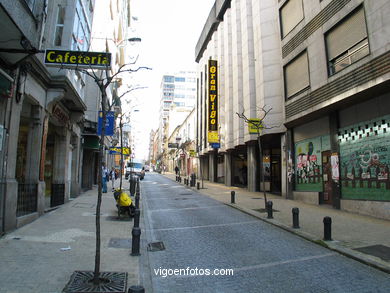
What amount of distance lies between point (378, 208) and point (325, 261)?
6.50 m

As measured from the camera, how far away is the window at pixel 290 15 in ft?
53.3

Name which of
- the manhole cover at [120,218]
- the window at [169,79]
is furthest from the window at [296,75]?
the window at [169,79]

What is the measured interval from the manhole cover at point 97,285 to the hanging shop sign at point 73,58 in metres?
6.44

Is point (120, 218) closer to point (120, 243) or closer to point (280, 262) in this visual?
point (120, 243)

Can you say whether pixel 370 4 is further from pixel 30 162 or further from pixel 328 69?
pixel 30 162

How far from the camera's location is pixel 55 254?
19.6ft

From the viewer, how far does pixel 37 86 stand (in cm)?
990

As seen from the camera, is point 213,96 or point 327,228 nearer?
point 327,228

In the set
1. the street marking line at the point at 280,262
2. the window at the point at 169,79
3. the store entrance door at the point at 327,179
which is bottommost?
the street marking line at the point at 280,262

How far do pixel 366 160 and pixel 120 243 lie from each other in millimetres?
10414

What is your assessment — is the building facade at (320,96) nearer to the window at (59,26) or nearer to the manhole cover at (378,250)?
the manhole cover at (378,250)

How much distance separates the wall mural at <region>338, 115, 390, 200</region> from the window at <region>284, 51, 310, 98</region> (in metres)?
4.18

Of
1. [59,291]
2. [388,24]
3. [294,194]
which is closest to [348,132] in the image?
[388,24]

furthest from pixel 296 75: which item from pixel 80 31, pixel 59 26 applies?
pixel 59 26
